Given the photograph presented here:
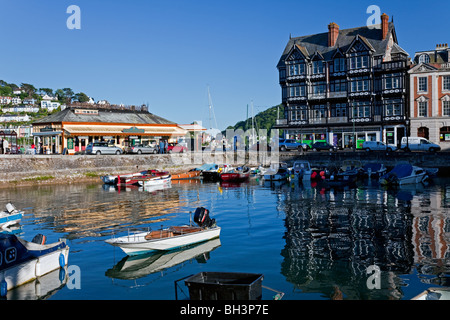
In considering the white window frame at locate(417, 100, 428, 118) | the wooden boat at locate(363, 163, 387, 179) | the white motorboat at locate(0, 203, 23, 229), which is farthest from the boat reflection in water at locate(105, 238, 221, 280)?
the white window frame at locate(417, 100, 428, 118)

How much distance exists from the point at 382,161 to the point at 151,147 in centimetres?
3443

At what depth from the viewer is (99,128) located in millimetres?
68125

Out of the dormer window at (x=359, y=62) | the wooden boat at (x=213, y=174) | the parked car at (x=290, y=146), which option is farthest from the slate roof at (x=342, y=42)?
the wooden boat at (x=213, y=174)

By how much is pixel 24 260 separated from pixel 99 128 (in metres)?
55.0

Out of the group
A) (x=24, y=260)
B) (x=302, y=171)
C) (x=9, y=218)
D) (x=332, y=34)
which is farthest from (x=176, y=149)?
(x=24, y=260)

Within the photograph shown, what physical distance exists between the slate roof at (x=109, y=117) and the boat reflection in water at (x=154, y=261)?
52.8 m

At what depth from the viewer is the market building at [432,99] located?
6256 cm

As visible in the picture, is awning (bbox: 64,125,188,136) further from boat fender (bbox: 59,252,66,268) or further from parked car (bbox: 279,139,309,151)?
boat fender (bbox: 59,252,66,268)

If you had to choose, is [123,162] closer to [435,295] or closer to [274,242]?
[274,242]

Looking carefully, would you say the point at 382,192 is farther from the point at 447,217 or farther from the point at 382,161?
the point at 382,161

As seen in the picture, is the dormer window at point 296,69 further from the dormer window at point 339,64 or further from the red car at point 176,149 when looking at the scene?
the red car at point 176,149

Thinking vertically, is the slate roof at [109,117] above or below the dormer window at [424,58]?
below

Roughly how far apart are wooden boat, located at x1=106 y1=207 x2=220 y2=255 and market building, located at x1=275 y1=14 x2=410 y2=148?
4795 cm

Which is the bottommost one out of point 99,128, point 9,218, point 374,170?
point 9,218
